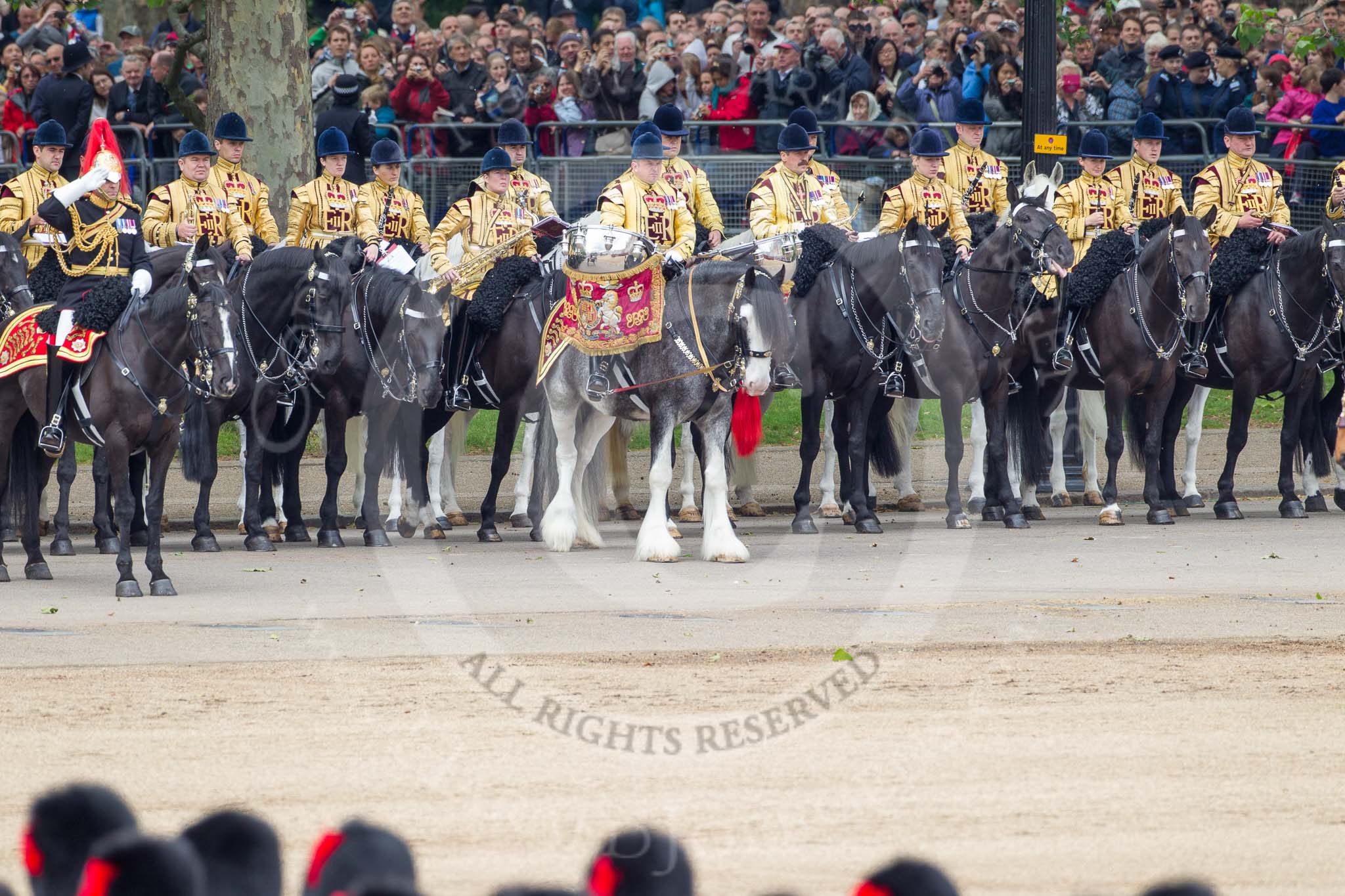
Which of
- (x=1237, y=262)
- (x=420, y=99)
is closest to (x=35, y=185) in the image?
(x=420, y=99)

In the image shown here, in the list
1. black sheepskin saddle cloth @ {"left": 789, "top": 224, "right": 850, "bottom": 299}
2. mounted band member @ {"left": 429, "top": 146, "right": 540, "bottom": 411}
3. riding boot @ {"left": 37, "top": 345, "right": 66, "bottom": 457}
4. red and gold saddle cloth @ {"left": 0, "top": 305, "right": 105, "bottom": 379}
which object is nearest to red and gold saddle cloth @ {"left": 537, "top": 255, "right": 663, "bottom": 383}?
mounted band member @ {"left": 429, "top": 146, "right": 540, "bottom": 411}

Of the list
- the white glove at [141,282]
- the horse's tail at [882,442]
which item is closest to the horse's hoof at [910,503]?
the horse's tail at [882,442]

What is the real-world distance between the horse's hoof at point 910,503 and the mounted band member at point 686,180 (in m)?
3.02

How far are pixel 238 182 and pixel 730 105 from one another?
19.3 feet

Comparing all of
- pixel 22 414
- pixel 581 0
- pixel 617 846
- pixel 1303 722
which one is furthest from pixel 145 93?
pixel 617 846

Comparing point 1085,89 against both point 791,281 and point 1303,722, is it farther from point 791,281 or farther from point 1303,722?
point 1303,722

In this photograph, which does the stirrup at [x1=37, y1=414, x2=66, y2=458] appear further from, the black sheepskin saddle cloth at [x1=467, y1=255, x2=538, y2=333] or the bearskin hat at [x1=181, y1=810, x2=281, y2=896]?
the bearskin hat at [x1=181, y1=810, x2=281, y2=896]

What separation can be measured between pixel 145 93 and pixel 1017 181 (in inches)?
348

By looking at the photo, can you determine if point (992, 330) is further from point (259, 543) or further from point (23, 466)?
point (23, 466)

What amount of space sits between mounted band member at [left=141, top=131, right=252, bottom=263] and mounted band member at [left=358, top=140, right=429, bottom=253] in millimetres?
1172

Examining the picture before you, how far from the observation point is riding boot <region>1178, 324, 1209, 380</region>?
49.5 feet

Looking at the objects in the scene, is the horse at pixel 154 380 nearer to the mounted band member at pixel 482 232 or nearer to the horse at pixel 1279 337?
the mounted band member at pixel 482 232

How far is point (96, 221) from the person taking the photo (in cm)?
1276

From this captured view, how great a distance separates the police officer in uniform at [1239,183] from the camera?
52.5ft
